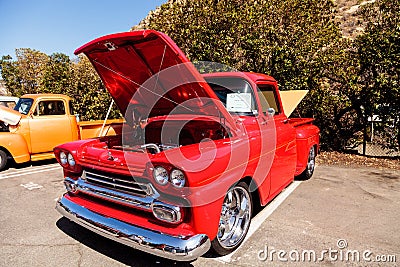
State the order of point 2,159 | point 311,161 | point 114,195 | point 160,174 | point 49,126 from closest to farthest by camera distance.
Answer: point 160,174
point 114,195
point 311,161
point 2,159
point 49,126

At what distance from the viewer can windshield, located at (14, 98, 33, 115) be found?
683 centimetres

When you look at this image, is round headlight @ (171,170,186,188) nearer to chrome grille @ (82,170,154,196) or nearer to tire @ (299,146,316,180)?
chrome grille @ (82,170,154,196)

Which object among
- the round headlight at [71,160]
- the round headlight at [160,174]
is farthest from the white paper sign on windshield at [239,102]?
the round headlight at [71,160]

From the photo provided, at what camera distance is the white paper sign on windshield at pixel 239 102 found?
3.68 meters

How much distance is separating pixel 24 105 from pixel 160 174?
20.3ft

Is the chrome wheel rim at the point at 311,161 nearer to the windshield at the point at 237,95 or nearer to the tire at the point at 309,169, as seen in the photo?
the tire at the point at 309,169

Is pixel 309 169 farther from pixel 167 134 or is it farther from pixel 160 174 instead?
pixel 160 174

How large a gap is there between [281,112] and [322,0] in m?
5.26

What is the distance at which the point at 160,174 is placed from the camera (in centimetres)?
232

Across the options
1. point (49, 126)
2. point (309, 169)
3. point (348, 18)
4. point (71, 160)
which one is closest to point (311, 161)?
point (309, 169)

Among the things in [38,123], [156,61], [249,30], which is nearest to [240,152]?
[156,61]

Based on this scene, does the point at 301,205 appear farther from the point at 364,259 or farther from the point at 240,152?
the point at 240,152

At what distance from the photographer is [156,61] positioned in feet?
10.1

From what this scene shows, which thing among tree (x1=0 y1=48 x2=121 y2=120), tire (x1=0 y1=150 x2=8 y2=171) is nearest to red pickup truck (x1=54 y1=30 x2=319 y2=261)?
tire (x1=0 y1=150 x2=8 y2=171)
